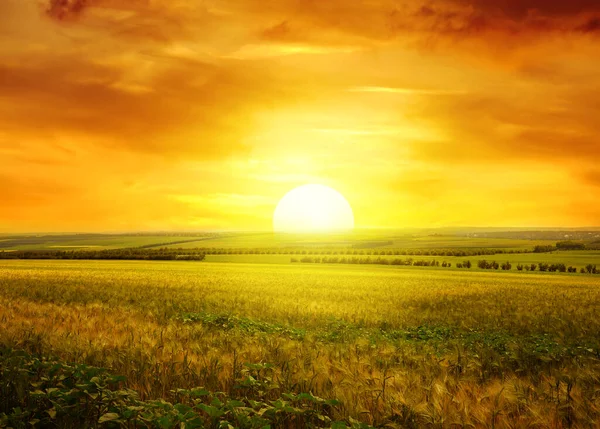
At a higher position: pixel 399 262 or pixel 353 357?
pixel 353 357

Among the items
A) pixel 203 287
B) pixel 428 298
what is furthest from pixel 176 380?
pixel 203 287

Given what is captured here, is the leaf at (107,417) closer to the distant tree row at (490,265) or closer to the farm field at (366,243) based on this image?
the distant tree row at (490,265)

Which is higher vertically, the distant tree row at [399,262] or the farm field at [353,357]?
the farm field at [353,357]

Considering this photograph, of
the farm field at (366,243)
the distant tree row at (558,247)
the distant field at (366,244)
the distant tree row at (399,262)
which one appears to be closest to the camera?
the distant tree row at (399,262)

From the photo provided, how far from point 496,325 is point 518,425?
1042cm

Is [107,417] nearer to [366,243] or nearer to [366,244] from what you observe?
[366,244]

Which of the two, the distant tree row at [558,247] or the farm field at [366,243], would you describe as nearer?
the distant tree row at [558,247]

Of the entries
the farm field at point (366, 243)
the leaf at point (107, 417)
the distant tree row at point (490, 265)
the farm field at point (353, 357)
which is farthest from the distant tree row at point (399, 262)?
the leaf at point (107, 417)

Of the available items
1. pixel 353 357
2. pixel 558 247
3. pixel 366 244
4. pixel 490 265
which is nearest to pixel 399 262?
pixel 490 265

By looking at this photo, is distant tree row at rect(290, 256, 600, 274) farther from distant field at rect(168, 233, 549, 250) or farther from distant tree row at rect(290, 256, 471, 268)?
distant field at rect(168, 233, 549, 250)

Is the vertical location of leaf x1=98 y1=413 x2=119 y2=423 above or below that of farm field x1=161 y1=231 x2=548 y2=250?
above

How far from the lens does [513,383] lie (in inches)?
251

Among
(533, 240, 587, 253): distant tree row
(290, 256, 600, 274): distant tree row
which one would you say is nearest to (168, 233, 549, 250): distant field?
(533, 240, 587, 253): distant tree row

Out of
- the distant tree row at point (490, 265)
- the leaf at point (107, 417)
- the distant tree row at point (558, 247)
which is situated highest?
the leaf at point (107, 417)
